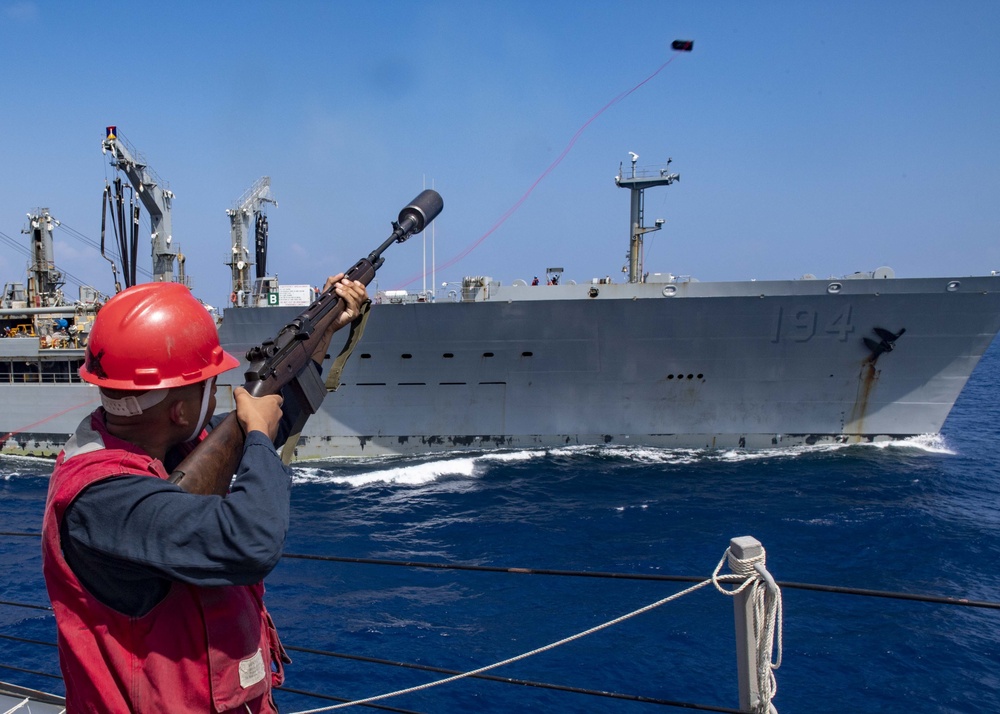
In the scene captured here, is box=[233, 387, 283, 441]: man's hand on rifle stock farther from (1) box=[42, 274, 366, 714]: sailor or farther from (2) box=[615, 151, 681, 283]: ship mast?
(2) box=[615, 151, 681, 283]: ship mast

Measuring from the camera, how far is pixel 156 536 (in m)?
1.26

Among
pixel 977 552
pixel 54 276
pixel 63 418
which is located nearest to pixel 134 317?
pixel 977 552

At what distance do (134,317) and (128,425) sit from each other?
274 mm

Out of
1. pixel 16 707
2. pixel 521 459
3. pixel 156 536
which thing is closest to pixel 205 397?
pixel 156 536

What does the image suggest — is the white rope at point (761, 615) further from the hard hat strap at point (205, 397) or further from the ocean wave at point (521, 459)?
the ocean wave at point (521, 459)

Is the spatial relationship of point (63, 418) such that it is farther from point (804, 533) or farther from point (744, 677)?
point (744, 677)

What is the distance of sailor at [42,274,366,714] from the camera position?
1.28 m

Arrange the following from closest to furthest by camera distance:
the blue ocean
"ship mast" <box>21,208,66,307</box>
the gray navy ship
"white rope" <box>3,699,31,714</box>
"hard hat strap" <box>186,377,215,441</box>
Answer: "hard hat strap" <box>186,377,215,441</box> → "white rope" <box>3,699,31,714</box> → the blue ocean → the gray navy ship → "ship mast" <box>21,208,66,307</box>

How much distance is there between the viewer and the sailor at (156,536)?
128 cm

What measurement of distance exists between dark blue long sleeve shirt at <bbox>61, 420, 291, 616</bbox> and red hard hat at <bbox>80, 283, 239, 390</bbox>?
1.00 feet

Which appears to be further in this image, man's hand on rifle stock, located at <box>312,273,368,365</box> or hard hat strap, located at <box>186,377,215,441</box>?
man's hand on rifle stock, located at <box>312,273,368,365</box>

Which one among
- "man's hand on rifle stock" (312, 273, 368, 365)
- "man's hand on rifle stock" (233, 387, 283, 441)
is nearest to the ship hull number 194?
"man's hand on rifle stock" (312, 273, 368, 365)

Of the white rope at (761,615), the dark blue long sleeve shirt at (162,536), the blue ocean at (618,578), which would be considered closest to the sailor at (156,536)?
the dark blue long sleeve shirt at (162,536)

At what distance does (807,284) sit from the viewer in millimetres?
15539
